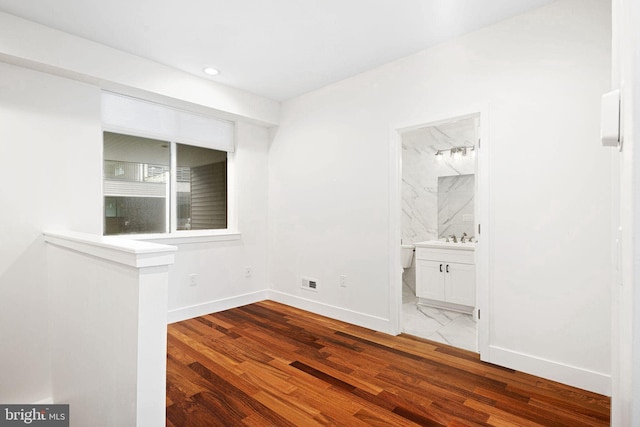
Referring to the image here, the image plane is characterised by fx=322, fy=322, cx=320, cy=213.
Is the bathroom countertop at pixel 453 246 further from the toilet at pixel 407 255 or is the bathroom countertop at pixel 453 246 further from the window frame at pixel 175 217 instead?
the window frame at pixel 175 217

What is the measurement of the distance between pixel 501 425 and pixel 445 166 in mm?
3523

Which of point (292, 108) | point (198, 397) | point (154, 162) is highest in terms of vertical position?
point (292, 108)

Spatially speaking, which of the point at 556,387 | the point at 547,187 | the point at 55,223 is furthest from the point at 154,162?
the point at 556,387

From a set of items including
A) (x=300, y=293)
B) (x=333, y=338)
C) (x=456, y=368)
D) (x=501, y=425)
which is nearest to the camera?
(x=501, y=425)

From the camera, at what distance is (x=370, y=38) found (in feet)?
9.25

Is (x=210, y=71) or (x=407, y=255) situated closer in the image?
(x=210, y=71)

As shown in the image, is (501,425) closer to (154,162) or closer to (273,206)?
(273,206)

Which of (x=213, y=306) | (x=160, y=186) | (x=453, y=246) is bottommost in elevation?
(x=213, y=306)

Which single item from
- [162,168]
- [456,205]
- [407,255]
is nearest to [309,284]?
[407,255]

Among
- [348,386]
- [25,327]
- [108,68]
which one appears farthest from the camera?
[108,68]

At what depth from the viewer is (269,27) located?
2664 mm

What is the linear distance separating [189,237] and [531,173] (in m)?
3.38

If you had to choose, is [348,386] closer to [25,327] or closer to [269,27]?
[25,327]

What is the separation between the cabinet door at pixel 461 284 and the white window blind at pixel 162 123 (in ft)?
10.5
